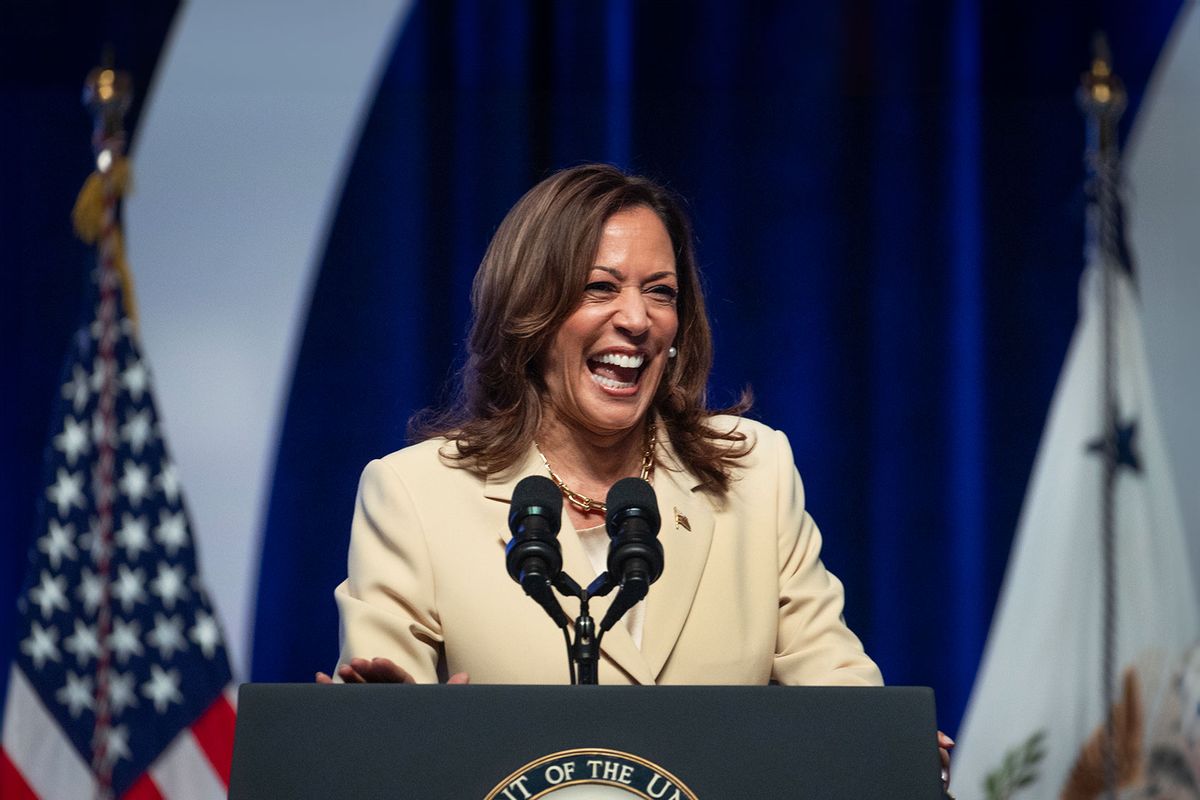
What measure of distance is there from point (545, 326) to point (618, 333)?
0.11 m

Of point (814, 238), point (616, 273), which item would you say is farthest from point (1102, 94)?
point (616, 273)

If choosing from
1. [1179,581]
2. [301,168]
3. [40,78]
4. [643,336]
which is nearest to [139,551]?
[301,168]

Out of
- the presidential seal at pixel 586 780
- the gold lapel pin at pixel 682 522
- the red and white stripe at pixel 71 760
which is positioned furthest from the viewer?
the red and white stripe at pixel 71 760

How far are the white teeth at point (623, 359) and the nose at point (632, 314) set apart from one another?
3 centimetres

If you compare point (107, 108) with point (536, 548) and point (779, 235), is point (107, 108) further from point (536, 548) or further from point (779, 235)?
point (536, 548)

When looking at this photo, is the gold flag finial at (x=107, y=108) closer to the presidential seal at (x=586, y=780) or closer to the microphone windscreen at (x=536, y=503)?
the microphone windscreen at (x=536, y=503)

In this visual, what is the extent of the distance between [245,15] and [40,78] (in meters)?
0.59

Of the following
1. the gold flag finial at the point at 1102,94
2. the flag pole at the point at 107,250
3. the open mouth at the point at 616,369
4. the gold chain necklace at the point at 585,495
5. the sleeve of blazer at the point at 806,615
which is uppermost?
the gold flag finial at the point at 1102,94

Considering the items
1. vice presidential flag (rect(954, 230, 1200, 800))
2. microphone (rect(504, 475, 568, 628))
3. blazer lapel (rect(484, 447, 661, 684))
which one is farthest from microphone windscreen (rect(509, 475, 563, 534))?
vice presidential flag (rect(954, 230, 1200, 800))

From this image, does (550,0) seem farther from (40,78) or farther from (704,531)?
(704,531)

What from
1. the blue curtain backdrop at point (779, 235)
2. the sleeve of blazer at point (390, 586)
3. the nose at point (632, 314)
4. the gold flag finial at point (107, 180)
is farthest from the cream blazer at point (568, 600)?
the gold flag finial at point (107, 180)

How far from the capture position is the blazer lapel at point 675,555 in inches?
74.7

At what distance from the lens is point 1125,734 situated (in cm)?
373

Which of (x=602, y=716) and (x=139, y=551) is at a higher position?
(x=139, y=551)
